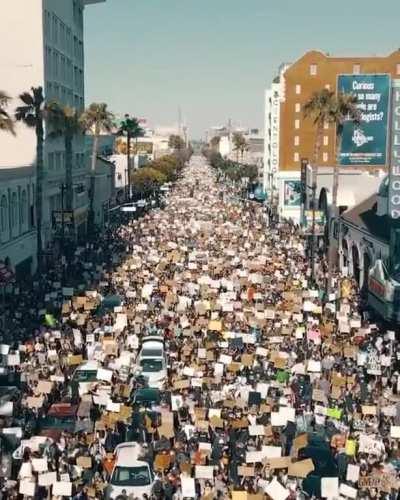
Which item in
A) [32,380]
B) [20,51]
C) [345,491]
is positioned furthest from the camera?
[20,51]

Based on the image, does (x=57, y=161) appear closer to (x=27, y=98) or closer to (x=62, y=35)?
(x=62, y=35)

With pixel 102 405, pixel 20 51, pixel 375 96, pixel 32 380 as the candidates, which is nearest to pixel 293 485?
pixel 102 405

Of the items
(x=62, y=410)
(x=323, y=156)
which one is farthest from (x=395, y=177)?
(x=323, y=156)

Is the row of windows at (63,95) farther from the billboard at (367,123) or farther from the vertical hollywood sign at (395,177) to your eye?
the vertical hollywood sign at (395,177)

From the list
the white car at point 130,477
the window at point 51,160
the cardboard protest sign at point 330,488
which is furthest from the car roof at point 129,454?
the window at point 51,160

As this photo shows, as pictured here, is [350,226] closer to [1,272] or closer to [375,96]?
[1,272]

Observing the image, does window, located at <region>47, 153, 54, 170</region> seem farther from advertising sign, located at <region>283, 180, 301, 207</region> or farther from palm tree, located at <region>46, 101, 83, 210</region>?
advertising sign, located at <region>283, 180, 301, 207</region>
